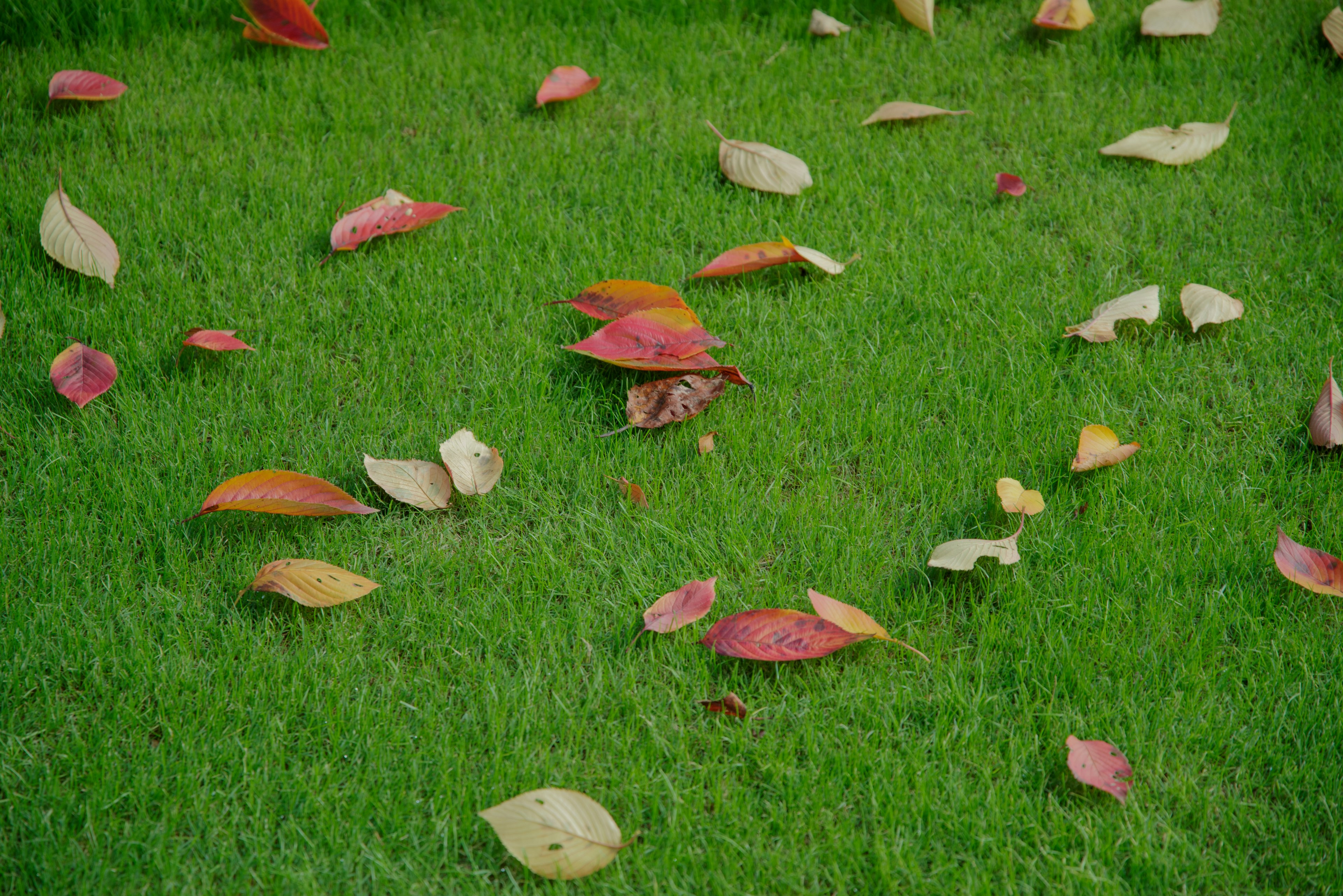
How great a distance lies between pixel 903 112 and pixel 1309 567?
1604 mm

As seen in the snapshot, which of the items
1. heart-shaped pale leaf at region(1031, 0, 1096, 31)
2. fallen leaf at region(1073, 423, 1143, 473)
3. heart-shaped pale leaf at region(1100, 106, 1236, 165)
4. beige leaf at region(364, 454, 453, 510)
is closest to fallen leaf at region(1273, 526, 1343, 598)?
fallen leaf at region(1073, 423, 1143, 473)

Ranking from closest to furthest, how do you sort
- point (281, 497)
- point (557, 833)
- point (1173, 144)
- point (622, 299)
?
point (557, 833)
point (281, 497)
point (622, 299)
point (1173, 144)

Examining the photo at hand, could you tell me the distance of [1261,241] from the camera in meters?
2.35

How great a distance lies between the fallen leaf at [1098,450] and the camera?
181cm

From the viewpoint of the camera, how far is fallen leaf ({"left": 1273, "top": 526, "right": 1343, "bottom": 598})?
161 cm

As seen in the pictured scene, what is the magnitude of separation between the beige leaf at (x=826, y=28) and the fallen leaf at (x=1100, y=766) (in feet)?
7.78

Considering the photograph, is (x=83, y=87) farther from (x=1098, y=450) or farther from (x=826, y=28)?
(x=1098, y=450)

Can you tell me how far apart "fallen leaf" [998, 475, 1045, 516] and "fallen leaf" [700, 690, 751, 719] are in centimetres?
60

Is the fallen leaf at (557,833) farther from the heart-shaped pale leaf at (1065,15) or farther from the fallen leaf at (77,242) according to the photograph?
the heart-shaped pale leaf at (1065,15)

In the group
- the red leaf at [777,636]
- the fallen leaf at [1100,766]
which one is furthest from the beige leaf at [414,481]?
the fallen leaf at [1100,766]

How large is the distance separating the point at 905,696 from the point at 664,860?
445 millimetres

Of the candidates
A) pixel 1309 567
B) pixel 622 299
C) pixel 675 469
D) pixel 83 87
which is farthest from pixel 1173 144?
pixel 83 87

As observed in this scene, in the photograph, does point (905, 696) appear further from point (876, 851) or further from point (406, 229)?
point (406, 229)

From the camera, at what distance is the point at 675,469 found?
1.86 meters
